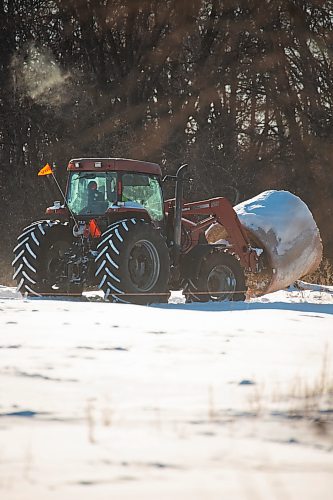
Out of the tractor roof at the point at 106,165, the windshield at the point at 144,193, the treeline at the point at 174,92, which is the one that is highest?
the treeline at the point at 174,92

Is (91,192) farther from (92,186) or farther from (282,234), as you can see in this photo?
(282,234)

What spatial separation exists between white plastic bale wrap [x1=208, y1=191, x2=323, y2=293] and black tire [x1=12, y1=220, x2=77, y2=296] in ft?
11.3

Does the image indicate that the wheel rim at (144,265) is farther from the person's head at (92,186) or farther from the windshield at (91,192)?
the person's head at (92,186)

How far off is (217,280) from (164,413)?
831cm

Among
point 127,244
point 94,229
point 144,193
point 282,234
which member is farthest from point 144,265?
point 282,234

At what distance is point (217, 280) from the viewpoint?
11.1 m

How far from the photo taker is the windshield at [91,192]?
33.6 feet

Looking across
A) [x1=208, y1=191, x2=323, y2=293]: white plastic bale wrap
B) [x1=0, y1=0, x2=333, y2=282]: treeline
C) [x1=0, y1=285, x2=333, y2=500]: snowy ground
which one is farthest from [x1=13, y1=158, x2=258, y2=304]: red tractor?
[x1=0, y1=0, x2=333, y2=282]: treeline

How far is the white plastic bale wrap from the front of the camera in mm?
12492

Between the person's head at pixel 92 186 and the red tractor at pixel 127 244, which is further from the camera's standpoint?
the person's head at pixel 92 186

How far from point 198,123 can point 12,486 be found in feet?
69.8

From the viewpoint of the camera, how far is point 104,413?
2795 millimetres

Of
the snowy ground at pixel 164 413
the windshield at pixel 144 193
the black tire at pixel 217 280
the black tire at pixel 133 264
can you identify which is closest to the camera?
the snowy ground at pixel 164 413

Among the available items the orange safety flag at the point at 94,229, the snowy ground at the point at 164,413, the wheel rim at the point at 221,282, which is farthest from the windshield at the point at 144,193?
the snowy ground at the point at 164,413
